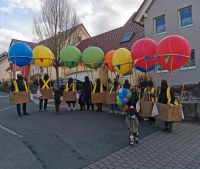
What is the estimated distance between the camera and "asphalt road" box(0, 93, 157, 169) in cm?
519

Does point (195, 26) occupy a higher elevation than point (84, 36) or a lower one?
lower

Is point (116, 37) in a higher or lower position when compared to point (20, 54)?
higher

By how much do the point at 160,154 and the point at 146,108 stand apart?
279 centimetres

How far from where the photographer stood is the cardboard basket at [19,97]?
1016cm

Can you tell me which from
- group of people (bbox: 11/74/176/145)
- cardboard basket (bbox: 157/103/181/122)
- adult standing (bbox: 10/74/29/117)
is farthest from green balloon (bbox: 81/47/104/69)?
cardboard basket (bbox: 157/103/181/122)

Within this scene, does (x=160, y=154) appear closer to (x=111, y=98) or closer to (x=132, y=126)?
(x=132, y=126)

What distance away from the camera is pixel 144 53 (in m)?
8.54

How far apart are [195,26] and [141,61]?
921cm

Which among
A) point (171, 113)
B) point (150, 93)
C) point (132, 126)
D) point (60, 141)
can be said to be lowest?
point (60, 141)

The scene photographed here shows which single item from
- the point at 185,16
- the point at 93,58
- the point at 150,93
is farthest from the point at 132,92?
the point at 185,16

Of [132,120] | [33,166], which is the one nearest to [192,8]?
[132,120]

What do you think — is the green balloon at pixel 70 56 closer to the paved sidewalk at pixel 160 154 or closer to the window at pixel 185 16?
the paved sidewalk at pixel 160 154

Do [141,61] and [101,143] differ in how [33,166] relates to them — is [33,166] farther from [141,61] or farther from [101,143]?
[141,61]

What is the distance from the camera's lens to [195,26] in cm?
1623
